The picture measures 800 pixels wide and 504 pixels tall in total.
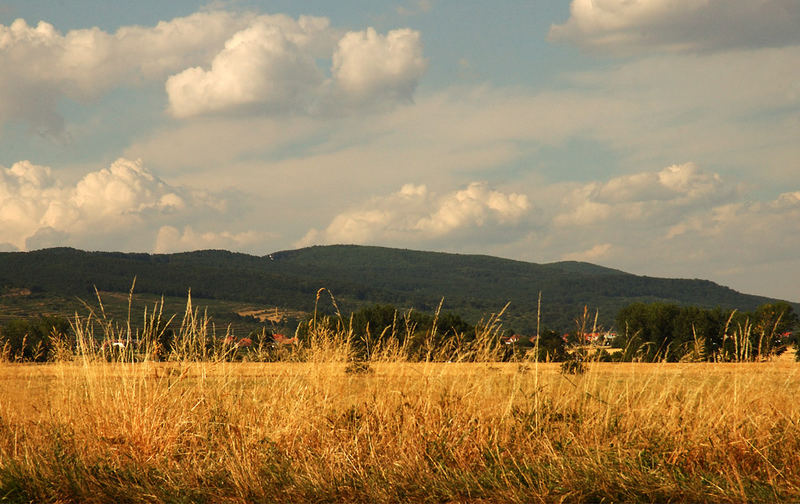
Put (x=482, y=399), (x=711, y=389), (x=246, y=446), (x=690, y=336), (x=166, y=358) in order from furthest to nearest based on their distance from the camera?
(x=690, y=336), (x=166, y=358), (x=711, y=389), (x=482, y=399), (x=246, y=446)

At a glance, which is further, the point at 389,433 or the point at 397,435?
the point at 389,433

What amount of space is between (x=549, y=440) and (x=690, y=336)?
2202 inches

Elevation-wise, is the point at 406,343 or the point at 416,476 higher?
the point at 406,343

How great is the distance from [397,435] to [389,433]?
0.21m

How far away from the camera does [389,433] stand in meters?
7.55

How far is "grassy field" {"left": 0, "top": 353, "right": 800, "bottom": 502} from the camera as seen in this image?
20.0 ft

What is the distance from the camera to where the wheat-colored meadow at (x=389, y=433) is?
6.09 m

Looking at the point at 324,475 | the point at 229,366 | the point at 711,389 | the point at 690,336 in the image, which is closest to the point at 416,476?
the point at 324,475

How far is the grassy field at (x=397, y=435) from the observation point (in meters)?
6.08

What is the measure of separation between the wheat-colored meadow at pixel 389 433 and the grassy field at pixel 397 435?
23 mm

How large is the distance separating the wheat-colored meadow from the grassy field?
0.9 inches

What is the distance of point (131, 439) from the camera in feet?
24.8

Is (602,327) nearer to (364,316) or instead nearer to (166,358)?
(166,358)

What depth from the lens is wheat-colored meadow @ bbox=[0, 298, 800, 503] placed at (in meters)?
6.09
